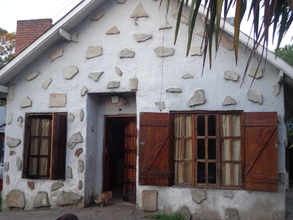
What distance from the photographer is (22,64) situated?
25.4 ft

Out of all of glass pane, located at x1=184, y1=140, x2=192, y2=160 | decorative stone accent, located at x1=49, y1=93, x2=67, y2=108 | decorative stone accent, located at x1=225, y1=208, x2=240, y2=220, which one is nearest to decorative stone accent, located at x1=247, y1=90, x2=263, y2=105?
glass pane, located at x1=184, y1=140, x2=192, y2=160

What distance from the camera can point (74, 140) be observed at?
7.54m

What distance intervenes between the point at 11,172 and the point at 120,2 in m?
4.65

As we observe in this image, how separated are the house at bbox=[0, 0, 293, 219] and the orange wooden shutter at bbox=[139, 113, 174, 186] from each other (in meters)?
0.02

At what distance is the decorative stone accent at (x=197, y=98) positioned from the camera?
22.9 feet

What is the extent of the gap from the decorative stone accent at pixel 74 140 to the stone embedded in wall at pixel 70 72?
1329 millimetres

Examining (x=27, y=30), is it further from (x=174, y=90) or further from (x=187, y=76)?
(x=187, y=76)

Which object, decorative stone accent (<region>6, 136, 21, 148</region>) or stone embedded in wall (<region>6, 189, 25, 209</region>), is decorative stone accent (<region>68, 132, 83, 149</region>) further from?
stone embedded in wall (<region>6, 189, 25, 209</region>)

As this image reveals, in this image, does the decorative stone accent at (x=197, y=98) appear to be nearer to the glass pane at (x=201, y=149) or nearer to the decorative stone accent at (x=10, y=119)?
the glass pane at (x=201, y=149)

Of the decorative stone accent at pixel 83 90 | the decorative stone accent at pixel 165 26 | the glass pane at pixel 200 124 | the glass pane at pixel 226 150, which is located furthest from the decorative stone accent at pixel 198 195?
the decorative stone accent at pixel 165 26

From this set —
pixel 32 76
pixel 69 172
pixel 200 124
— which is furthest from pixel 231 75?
pixel 32 76

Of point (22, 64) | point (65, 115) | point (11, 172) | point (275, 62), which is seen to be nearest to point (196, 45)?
point (275, 62)

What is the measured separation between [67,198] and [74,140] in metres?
1.29

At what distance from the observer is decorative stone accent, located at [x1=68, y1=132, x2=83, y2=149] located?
24.6 ft
